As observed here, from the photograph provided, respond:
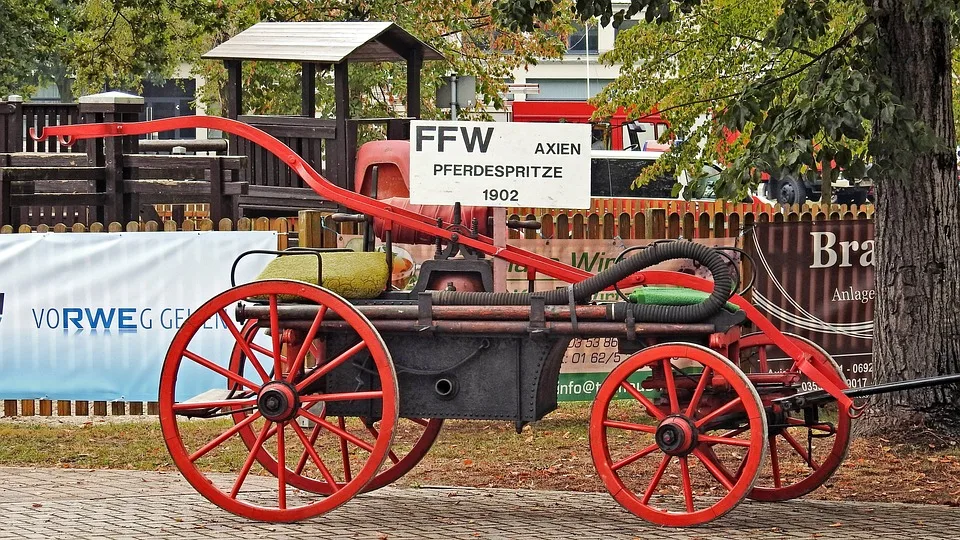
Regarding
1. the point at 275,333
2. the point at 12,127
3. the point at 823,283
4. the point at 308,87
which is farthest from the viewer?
the point at 12,127

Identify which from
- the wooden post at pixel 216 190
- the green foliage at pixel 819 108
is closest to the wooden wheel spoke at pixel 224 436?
the green foliage at pixel 819 108

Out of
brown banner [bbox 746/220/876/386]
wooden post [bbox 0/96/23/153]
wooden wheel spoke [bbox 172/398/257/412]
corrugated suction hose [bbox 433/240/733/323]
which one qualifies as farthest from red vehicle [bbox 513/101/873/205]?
wooden wheel spoke [bbox 172/398/257/412]

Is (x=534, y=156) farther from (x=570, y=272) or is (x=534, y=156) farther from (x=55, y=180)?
(x=55, y=180)

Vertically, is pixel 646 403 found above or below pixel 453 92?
below

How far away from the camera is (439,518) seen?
7.52 m

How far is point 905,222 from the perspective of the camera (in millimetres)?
9422

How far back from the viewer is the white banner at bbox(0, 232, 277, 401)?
11.2m

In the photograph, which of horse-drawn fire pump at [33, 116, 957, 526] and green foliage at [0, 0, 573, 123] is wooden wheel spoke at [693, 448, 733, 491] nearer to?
horse-drawn fire pump at [33, 116, 957, 526]

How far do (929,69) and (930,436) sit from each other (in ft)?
7.48

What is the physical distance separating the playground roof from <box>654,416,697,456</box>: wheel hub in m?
8.62

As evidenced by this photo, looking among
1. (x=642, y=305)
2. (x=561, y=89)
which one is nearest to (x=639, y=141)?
(x=561, y=89)

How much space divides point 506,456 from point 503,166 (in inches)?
115

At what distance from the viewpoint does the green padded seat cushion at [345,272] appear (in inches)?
294

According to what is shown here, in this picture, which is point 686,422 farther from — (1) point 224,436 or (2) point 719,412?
(1) point 224,436
